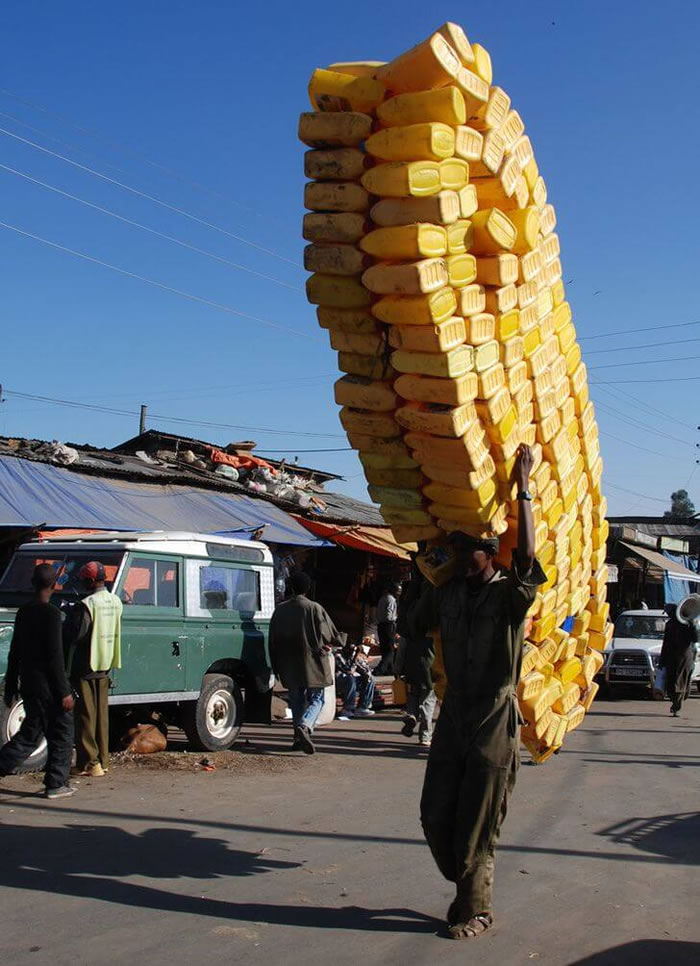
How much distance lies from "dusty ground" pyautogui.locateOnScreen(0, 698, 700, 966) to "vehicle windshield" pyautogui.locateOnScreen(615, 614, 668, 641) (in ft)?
33.3

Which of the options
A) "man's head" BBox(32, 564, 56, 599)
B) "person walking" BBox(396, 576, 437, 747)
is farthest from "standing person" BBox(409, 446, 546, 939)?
"person walking" BBox(396, 576, 437, 747)

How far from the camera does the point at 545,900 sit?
5.37m

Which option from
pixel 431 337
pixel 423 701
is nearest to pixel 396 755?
pixel 423 701

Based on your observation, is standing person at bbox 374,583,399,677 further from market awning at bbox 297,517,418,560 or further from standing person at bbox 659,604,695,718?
standing person at bbox 659,604,695,718

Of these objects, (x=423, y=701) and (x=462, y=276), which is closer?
(x=462, y=276)

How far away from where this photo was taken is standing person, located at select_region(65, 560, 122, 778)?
8445 millimetres

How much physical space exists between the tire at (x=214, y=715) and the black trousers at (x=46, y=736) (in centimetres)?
241

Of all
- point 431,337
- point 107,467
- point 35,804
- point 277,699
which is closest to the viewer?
point 431,337

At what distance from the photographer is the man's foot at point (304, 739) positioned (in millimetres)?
10422

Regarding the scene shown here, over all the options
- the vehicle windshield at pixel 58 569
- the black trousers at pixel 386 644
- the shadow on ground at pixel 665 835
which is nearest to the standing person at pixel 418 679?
the vehicle windshield at pixel 58 569

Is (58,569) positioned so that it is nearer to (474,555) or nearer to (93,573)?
(93,573)

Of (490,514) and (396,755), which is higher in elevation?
(490,514)

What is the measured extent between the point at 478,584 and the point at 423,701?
663 cm

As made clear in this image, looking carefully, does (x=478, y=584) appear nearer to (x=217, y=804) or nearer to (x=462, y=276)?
(x=462, y=276)
